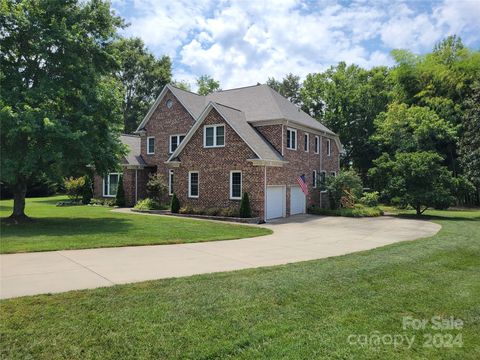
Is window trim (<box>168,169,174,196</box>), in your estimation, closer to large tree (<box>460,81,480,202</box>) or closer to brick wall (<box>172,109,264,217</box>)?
brick wall (<box>172,109,264,217</box>)

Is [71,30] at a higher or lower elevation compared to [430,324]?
higher

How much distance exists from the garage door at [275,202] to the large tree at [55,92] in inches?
327

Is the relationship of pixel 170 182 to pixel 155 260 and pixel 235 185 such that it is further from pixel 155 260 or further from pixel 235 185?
pixel 155 260

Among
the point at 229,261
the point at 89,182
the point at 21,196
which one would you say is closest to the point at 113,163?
the point at 21,196

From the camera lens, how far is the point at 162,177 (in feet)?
84.9

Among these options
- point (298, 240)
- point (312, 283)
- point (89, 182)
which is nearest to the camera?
point (312, 283)

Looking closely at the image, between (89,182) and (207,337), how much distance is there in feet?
88.6

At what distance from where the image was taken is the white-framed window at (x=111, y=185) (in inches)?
1127

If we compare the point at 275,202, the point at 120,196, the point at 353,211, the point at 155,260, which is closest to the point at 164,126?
the point at 120,196

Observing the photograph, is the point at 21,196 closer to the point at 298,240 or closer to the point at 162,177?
the point at 162,177

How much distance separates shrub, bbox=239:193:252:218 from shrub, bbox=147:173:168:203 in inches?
319

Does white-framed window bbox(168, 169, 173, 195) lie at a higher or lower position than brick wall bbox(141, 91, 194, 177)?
lower

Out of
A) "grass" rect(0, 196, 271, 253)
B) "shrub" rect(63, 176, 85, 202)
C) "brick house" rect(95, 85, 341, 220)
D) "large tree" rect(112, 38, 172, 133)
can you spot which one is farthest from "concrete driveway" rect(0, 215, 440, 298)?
"large tree" rect(112, 38, 172, 133)

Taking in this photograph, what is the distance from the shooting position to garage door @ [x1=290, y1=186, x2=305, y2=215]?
2276 centimetres
